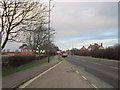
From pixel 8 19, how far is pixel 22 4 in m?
1.85

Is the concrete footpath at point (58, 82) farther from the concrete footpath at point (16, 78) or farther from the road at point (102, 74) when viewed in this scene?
the road at point (102, 74)

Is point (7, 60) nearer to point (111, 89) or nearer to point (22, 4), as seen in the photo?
point (22, 4)

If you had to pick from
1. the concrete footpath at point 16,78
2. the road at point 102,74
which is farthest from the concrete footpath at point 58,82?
the road at point 102,74

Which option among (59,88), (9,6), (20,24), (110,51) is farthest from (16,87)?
(110,51)

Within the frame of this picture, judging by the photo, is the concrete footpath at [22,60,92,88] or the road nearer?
the concrete footpath at [22,60,92,88]

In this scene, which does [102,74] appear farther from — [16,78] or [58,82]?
[16,78]

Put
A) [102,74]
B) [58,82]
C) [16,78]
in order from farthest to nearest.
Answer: [102,74]
[16,78]
[58,82]

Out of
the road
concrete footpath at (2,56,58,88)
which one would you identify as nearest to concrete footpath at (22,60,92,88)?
concrete footpath at (2,56,58,88)

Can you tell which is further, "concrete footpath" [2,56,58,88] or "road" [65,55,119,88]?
"road" [65,55,119,88]

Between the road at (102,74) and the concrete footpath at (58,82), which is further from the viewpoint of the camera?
the road at (102,74)

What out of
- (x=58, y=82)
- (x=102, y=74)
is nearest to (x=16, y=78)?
(x=58, y=82)

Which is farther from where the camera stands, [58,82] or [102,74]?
[102,74]

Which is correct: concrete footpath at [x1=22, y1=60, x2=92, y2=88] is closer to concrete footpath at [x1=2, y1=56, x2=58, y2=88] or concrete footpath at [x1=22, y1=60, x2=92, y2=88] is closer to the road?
concrete footpath at [x1=2, y1=56, x2=58, y2=88]

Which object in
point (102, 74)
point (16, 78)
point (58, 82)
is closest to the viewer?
point (58, 82)
